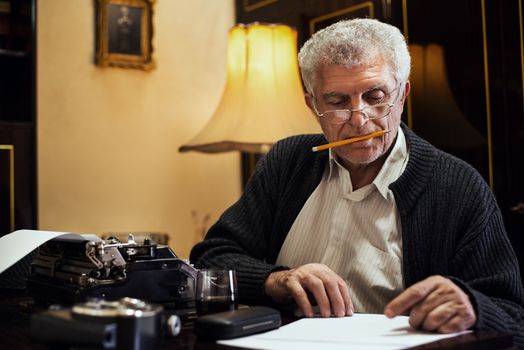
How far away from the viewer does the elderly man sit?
4.50 feet

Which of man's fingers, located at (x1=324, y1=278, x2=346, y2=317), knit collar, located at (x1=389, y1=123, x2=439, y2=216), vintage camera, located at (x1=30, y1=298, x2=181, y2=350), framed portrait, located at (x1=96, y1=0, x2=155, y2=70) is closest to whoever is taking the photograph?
vintage camera, located at (x1=30, y1=298, x2=181, y2=350)

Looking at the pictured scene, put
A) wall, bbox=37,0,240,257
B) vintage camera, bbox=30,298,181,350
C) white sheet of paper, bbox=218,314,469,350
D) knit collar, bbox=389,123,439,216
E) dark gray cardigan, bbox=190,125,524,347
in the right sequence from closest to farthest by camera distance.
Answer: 1. vintage camera, bbox=30,298,181,350
2. white sheet of paper, bbox=218,314,469,350
3. dark gray cardigan, bbox=190,125,524,347
4. knit collar, bbox=389,123,439,216
5. wall, bbox=37,0,240,257

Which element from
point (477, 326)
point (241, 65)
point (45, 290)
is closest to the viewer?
point (477, 326)

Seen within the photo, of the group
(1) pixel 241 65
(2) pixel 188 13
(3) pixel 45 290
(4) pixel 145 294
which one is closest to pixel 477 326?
(4) pixel 145 294

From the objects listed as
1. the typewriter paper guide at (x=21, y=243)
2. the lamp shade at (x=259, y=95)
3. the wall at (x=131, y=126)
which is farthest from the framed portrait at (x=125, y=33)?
the typewriter paper guide at (x=21, y=243)

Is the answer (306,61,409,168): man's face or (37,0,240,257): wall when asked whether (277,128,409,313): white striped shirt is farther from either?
(37,0,240,257): wall

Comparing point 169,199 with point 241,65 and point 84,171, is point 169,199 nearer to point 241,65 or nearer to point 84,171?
point 84,171

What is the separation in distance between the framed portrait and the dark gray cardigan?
2.10 m

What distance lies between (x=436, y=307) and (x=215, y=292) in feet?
1.14

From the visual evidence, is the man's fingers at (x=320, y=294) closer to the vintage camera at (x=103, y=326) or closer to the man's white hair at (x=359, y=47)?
the vintage camera at (x=103, y=326)

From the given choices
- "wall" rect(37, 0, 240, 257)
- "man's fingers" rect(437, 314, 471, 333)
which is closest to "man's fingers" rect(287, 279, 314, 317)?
"man's fingers" rect(437, 314, 471, 333)

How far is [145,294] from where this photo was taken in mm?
1201

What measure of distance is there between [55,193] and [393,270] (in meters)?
2.44

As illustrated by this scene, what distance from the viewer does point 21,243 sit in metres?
1.18
